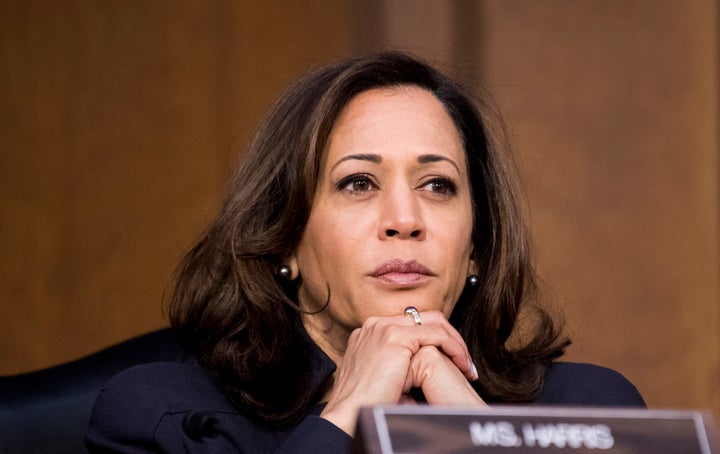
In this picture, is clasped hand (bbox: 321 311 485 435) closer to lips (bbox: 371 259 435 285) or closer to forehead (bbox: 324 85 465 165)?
lips (bbox: 371 259 435 285)

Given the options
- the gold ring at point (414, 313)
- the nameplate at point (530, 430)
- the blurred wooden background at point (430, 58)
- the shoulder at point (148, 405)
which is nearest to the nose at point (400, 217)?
the gold ring at point (414, 313)

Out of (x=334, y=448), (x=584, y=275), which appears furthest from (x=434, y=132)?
(x=584, y=275)

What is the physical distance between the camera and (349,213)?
1.75 metres

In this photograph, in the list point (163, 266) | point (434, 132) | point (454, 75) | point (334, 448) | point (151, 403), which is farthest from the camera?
point (163, 266)

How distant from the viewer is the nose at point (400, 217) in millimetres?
1700

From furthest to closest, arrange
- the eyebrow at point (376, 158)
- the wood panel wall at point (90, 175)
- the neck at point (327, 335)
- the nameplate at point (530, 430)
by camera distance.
Result: the wood panel wall at point (90, 175) → the neck at point (327, 335) → the eyebrow at point (376, 158) → the nameplate at point (530, 430)

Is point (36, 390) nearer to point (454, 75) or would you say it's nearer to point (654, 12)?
point (454, 75)

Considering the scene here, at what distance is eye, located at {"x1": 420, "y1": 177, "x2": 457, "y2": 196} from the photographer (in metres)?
1.82

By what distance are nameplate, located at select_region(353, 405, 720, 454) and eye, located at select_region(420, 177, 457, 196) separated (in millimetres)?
Result: 881

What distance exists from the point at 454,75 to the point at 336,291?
60 centimetres

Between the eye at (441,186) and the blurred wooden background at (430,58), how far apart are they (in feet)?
4.03

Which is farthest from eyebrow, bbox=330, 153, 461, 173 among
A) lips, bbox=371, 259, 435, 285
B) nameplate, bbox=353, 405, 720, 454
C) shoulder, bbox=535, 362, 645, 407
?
nameplate, bbox=353, 405, 720, 454

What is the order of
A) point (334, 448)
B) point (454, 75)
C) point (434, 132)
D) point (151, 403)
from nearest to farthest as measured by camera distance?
point (334, 448)
point (151, 403)
point (434, 132)
point (454, 75)

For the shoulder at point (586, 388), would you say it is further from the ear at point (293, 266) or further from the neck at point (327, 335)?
the ear at point (293, 266)
